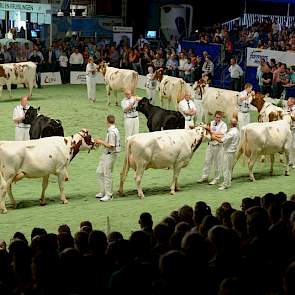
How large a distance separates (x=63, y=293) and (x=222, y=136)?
9.37 meters

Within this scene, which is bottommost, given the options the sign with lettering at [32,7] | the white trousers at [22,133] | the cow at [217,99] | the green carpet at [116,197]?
the green carpet at [116,197]

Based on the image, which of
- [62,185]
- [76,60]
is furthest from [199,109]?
[76,60]

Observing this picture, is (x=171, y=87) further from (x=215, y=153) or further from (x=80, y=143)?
(x=80, y=143)

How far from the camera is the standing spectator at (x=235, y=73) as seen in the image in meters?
28.1

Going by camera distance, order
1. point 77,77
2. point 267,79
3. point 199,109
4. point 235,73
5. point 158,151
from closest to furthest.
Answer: point 158,151 < point 199,109 < point 267,79 < point 235,73 < point 77,77

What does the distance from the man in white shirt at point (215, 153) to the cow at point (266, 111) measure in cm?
258

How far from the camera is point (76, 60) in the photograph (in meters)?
31.7

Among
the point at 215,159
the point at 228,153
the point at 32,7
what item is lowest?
the point at 215,159

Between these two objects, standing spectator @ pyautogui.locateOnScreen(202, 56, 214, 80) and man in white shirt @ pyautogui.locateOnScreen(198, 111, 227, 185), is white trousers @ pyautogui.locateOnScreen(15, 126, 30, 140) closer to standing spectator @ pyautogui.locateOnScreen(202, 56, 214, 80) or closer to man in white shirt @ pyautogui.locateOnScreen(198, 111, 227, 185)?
man in white shirt @ pyautogui.locateOnScreen(198, 111, 227, 185)

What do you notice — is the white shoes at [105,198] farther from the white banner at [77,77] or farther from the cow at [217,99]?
the white banner at [77,77]

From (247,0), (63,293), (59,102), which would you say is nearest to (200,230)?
(63,293)

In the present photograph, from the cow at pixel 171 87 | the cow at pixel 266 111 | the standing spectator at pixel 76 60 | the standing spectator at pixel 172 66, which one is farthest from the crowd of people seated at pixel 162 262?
the standing spectator at pixel 76 60

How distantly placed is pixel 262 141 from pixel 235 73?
38.1 feet

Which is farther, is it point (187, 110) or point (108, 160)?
point (187, 110)
